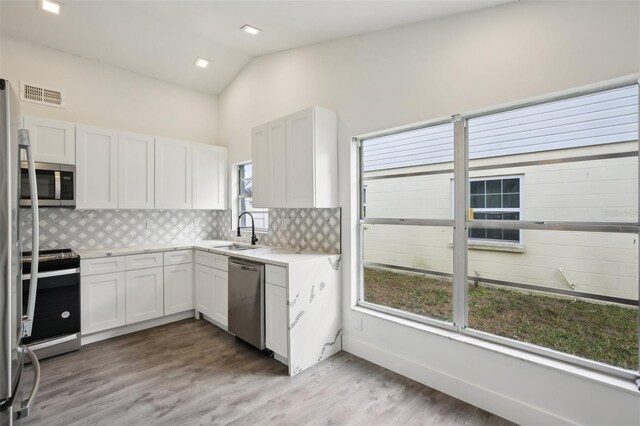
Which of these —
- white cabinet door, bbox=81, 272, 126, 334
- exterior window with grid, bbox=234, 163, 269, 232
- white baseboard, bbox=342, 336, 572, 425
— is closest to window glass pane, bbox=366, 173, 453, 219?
white baseboard, bbox=342, 336, 572, 425

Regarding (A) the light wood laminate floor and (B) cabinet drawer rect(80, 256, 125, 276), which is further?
(B) cabinet drawer rect(80, 256, 125, 276)

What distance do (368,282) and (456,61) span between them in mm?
2062

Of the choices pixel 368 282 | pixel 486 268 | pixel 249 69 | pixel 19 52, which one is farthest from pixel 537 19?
pixel 19 52

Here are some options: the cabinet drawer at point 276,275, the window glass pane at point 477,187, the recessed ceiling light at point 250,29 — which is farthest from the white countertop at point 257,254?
the recessed ceiling light at point 250,29

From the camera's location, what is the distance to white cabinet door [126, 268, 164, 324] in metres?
3.41

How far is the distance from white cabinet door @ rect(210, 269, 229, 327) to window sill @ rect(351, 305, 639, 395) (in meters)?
1.73

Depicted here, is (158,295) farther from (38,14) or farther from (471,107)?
(471,107)

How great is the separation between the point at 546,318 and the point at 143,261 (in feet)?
12.8

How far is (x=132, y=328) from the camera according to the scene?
3.47 meters

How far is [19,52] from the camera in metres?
3.26

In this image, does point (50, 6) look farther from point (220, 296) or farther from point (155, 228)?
point (220, 296)

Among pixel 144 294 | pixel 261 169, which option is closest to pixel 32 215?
pixel 261 169

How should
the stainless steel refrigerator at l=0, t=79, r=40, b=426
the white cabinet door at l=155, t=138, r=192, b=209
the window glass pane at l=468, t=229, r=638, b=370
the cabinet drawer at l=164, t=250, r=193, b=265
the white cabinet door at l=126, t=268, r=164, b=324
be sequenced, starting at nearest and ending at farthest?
the stainless steel refrigerator at l=0, t=79, r=40, b=426
the window glass pane at l=468, t=229, r=638, b=370
the white cabinet door at l=126, t=268, r=164, b=324
the cabinet drawer at l=164, t=250, r=193, b=265
the white cabinet door at l=155, t=138, r=192, b=209

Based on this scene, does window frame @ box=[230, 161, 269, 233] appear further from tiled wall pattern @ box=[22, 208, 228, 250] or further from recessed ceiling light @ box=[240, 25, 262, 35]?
recessed ceiling light @ box=[240, 25, 262, 35]
